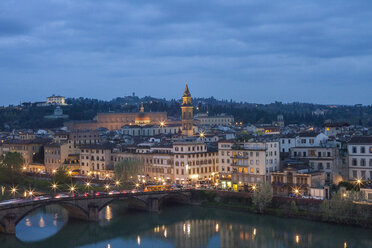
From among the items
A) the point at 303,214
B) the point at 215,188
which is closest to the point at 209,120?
the point at 215,188

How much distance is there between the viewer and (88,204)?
43031 millimetres

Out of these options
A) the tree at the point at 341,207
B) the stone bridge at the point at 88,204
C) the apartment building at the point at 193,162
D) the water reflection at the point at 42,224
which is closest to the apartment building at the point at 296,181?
the tree at the point at 341,207

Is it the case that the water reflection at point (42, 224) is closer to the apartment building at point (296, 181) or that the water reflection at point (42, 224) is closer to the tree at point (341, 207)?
the apartment building at point (296, 181)

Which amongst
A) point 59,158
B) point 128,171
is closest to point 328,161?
point 128,171

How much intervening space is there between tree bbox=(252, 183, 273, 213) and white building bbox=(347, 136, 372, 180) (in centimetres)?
867

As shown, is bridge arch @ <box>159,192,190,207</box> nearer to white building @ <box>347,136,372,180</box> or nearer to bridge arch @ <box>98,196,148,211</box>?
bridge arch @ <box>98,196,148,211</box>

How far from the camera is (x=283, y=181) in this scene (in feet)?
150

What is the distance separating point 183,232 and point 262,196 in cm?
700

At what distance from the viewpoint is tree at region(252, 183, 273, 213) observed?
43000 millimetres

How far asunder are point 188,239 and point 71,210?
11108mm

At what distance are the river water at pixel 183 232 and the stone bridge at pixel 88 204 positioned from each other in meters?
0.74

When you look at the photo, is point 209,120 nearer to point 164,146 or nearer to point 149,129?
point 149,129

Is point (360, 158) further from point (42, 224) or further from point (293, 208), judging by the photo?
point (42, 224)

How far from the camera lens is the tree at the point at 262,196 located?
43000 millimetres
